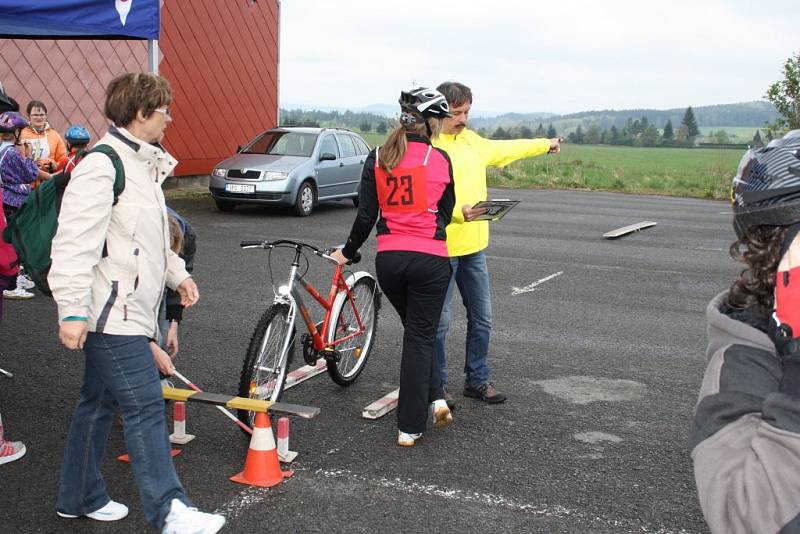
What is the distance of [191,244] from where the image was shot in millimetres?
4871

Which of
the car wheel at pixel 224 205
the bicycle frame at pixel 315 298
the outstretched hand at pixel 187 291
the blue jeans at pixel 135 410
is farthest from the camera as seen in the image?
the car wheel at pixel 224 205

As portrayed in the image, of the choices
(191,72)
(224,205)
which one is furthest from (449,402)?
(191,72)

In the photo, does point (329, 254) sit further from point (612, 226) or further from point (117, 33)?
point (612, 226)

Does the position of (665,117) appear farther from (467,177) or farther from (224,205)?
(467,177)

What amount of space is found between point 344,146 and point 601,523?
583 inches

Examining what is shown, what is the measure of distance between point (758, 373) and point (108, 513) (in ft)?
10.5

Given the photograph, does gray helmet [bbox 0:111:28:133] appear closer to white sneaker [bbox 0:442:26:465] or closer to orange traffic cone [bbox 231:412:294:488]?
white sneaker [bbox 0:442:26:465]

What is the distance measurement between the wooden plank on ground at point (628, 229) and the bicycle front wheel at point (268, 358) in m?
10.4

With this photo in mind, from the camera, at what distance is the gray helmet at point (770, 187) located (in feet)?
4.76

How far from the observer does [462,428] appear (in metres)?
5.19

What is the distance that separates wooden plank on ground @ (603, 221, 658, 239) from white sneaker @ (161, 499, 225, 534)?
12002 millimetres

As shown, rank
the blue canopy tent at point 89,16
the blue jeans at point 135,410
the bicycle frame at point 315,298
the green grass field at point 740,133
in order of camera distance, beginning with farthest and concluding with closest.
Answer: the green grass field at point 740,133 < the blue canopy tent at point 89,16 < the bicycle frame at point 315,298 < the blue jeans at point 135,410

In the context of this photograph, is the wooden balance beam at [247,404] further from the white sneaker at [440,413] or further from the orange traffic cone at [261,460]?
the white sneaker at [440,413]

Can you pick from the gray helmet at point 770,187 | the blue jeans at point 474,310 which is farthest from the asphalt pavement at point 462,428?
the gray helmet at point 770,187
